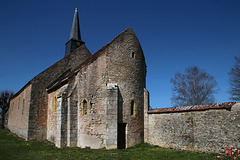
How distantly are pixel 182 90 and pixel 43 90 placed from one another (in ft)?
49.7

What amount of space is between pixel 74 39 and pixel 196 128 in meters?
18.3

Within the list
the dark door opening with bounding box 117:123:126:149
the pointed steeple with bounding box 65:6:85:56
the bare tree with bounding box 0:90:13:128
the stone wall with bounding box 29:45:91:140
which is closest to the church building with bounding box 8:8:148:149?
the dark door opening with bounding box 117:123:126:149

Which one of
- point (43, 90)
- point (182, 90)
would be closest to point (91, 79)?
point (43, 90)

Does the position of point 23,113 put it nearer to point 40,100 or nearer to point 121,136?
point 40,100

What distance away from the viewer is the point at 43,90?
58.9ft

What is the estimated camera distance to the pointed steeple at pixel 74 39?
2356 centimetres

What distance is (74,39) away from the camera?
23.8 m

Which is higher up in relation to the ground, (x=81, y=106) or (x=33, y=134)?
(x=81, y=106)

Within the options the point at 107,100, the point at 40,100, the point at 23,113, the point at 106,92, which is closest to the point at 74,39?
the point at 40,100

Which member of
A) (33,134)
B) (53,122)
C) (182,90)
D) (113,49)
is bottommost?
(33,134)

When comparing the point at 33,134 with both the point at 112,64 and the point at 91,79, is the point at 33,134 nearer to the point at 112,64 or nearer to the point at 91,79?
the point at 91,79

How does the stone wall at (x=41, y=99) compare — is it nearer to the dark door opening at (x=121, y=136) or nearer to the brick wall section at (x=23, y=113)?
the brick wall section at (x=23, y=113)

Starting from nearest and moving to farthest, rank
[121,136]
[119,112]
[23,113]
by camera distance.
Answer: [119,112], [121,136], [23,113]

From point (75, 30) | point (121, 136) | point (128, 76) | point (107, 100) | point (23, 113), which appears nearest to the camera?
point (107, 100)
